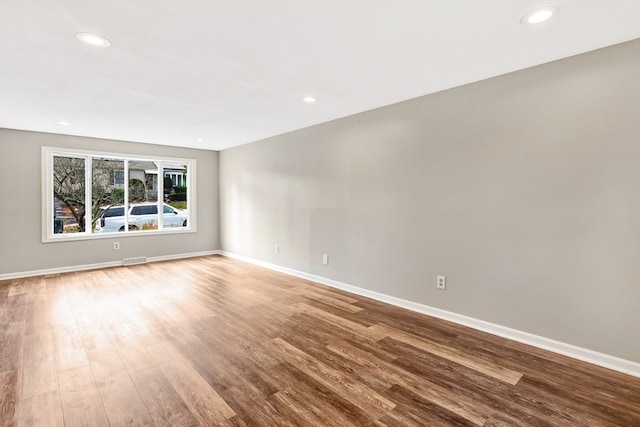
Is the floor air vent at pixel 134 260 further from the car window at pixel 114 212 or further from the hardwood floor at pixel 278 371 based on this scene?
the hardwood floor at pixel 278 371

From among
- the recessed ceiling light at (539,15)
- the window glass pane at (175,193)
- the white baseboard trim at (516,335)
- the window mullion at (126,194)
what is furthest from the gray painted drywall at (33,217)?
the recessed ceiling light at (539,15)

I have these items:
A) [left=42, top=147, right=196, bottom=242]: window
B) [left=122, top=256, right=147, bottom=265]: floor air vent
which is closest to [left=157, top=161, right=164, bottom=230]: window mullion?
[left=42, top=147, right=196, bottom=242]: window

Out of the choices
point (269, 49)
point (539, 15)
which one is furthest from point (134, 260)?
point (539, 15)

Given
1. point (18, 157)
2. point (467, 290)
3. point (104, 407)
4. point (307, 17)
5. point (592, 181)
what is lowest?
point (104, 407)

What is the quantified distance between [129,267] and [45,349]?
123 inches

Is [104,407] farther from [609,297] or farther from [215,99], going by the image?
[609,297]

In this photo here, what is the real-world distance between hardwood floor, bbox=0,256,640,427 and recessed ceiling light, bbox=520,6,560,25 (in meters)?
2.34

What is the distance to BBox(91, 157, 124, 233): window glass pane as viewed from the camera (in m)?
5.36

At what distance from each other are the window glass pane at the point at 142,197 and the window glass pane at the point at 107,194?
0.55ft

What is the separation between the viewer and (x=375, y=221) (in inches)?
144

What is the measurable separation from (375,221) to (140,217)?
4729mm

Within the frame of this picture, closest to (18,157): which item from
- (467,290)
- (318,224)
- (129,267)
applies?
(129,267)

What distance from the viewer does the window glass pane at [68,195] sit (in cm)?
500

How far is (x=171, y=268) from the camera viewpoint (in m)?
5.29
